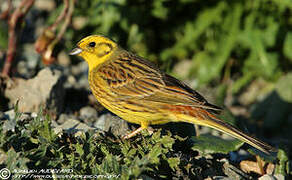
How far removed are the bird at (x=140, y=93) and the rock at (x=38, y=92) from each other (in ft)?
2.15

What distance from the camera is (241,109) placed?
6441 millimetres

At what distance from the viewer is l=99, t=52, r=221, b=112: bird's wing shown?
368cm

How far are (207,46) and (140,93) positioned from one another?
2.68 m

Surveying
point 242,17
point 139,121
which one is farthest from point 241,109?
point 139,121

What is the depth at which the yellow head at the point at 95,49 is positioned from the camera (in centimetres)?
409

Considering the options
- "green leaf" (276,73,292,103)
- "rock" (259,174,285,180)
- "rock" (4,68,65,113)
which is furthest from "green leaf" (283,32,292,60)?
"rock" (4,68,65,113)

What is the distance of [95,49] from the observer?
4129mm

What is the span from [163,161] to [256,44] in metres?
3.11

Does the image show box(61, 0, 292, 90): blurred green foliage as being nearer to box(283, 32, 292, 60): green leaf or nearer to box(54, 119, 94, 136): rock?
box(283, 32, 292, 60): green leaf

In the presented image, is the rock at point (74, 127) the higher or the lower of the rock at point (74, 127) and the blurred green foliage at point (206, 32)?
the lower

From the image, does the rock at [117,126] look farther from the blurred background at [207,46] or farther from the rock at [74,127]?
the blurred background at [207,46]

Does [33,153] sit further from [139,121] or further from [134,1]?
[134,1]

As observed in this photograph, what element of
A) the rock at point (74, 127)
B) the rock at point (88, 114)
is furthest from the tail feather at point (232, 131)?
the rock at point (88, 114)

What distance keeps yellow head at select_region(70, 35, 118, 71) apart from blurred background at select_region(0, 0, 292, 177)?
113cm
